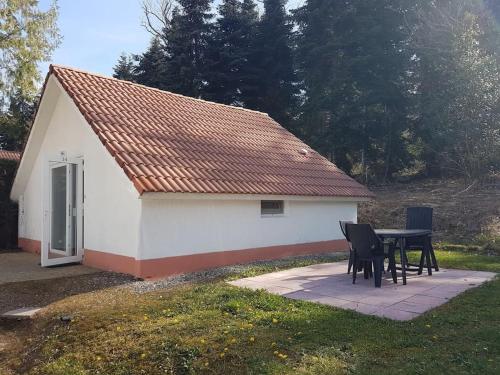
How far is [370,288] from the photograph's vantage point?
26.6 ft

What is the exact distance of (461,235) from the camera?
600 inches

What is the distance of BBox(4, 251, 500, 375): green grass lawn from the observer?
4.64m

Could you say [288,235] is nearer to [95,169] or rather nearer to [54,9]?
[95,169]

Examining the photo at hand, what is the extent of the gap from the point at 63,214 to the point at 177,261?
4407 millimetres

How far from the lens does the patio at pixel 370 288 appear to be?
6.74 meters

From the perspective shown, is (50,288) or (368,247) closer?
(368,247)

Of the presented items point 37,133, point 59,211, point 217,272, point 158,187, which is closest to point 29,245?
point 59,211

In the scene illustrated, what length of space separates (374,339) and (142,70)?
3227 centimetres

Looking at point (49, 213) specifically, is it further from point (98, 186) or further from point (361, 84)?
point (361, 84)

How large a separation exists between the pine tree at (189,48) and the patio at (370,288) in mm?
22880

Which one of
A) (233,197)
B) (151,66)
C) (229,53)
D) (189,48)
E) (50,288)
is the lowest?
(50,288)

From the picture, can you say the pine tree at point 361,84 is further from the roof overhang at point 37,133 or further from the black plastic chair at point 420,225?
the roof overhang at point 37,133

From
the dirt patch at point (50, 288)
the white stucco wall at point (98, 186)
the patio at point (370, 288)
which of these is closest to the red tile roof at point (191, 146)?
the white stucco wall at point (98, 186)

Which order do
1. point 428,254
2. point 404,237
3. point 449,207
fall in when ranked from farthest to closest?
1. point 449,207
2. point 428,254
3. point 404,237
